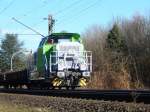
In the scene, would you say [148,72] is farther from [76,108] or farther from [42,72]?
[76,108]

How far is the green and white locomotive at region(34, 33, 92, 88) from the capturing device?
2708cm

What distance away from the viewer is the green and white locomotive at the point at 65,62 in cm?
2708

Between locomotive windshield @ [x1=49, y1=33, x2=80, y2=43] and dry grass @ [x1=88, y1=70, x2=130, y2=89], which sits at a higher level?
locomotive windshield @ [x1=49, y1=33, x2=80, y2=43]

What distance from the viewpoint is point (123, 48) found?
66250 mm

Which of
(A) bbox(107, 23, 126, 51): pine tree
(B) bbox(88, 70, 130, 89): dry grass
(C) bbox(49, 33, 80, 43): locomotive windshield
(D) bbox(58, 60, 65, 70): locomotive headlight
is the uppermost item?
(A) bbox(107, 23, 126, 51): pine tree

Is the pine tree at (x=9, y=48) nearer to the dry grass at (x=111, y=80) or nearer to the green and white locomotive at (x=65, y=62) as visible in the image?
the dry grass at (x=111, y=80)

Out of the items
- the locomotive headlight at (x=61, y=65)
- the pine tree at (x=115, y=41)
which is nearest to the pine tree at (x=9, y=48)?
the pine tree at (x=115, y=41)

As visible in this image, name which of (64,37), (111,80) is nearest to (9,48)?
(111,80)

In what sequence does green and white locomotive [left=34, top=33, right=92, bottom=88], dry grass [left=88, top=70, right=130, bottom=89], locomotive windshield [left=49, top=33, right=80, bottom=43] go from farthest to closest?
dry grass [left=88, top=70, right=130, bottom=89] → locomotive windshield [left=49, top=33, right=80, bottom=43] → green and white locomotive [left=34, top=33, right=92, bottom=88]

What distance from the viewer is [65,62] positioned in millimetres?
27328

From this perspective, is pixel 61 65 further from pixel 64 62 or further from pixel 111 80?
pixel 111 80

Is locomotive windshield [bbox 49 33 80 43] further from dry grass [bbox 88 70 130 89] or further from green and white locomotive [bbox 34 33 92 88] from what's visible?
dry grass [bbox 88 70 130 89]

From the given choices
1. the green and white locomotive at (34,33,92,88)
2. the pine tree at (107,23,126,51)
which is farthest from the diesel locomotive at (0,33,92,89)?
the pine tree at (107,23,126,51)

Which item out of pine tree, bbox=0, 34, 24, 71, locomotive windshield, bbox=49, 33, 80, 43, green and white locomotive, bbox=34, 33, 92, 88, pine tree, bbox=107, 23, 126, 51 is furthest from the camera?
pine tree, bbox=0, 34, 24, 71
